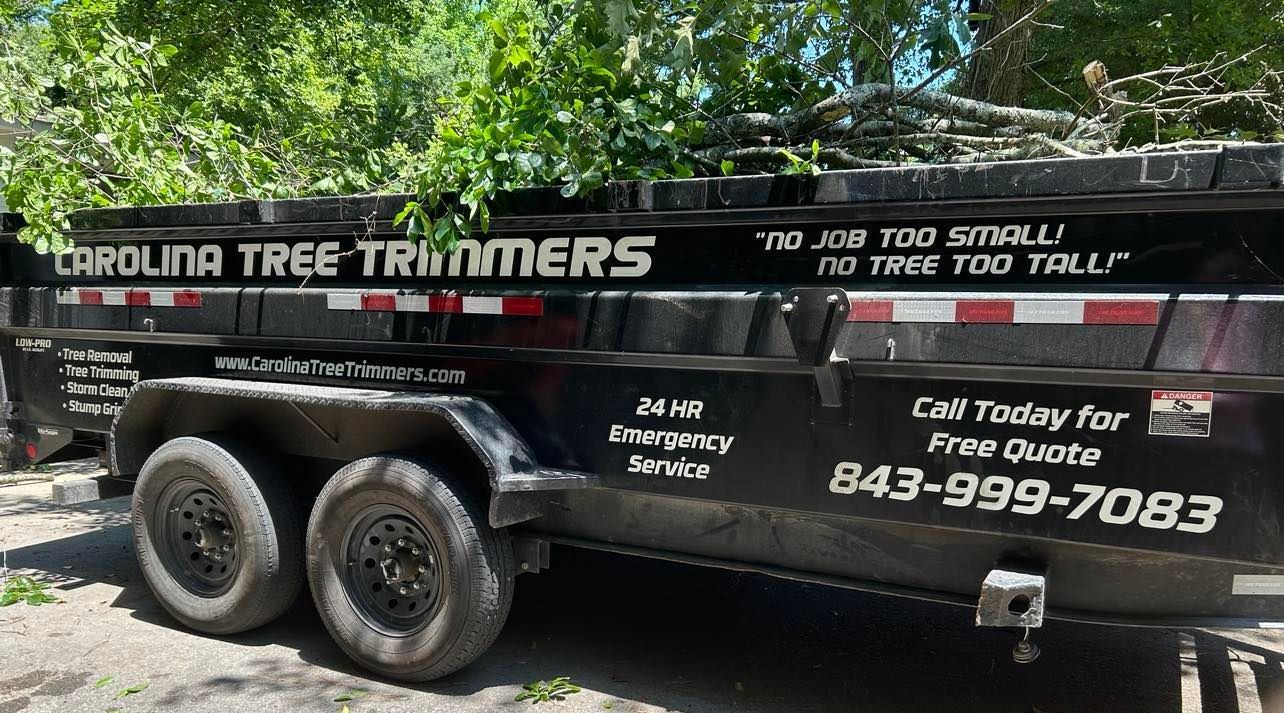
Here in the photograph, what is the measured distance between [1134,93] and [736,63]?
3.79m

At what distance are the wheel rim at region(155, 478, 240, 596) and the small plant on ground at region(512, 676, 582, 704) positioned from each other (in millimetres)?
1411

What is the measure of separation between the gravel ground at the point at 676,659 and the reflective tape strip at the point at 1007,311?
64.1 inches

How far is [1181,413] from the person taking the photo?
8.96ft

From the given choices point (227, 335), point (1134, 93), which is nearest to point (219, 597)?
point (227, 335)

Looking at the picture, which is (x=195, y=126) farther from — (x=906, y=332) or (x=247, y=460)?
(x=906, y=332)

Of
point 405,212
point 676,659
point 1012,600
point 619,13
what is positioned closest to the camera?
point 1012,600

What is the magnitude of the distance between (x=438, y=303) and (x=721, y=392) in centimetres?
124

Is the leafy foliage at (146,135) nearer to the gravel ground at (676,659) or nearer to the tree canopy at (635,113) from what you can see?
the tree canopy at (635,113)

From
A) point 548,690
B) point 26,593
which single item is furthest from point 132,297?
point 548,690

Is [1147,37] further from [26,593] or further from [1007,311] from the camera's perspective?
[26,593]

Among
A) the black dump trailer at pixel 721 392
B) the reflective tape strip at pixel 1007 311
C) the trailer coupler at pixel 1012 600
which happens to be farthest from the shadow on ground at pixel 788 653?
the reflective tape strip at pixel 1007 311

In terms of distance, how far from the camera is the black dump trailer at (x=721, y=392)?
9.03ft

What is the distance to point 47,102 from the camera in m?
5.57

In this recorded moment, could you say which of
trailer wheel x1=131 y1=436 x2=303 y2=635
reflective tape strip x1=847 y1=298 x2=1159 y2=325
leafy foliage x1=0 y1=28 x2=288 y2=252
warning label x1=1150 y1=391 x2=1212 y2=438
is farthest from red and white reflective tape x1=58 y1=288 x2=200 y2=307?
warning label x1=1150 y1=391 x2=1212 y2=438
